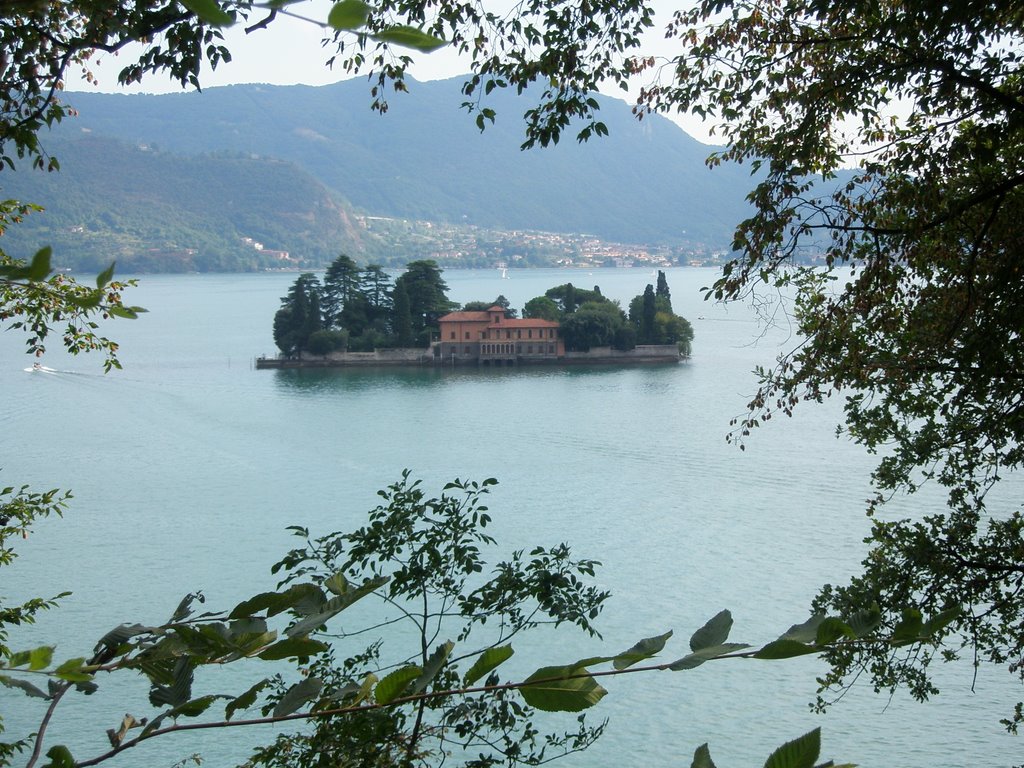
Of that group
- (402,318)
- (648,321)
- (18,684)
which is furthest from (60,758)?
(648,321)

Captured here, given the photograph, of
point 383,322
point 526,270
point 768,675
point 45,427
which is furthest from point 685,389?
point 526,270

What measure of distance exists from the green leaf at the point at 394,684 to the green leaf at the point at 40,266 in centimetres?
34

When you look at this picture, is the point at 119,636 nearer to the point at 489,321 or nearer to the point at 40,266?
the point at 40,266

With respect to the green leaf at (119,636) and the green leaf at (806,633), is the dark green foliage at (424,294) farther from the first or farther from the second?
the green leaf at (806,633)

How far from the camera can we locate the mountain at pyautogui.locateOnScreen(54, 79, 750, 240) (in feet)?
288

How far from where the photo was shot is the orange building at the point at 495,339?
30.5m

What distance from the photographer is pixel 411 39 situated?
0.42 metres

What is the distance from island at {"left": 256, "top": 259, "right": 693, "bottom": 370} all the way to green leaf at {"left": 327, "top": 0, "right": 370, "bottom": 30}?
2975cm

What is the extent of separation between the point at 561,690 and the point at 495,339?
98.9 ft

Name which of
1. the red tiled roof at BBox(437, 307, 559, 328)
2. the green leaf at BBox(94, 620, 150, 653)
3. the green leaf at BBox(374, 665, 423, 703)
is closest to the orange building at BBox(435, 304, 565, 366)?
the red tiled roof at BBox(437, 307, 559, 328)

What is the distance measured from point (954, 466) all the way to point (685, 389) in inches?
804

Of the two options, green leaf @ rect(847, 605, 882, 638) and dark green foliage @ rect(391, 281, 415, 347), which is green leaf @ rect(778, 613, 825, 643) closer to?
green leaf @ rect(847, 605, 882, 638)

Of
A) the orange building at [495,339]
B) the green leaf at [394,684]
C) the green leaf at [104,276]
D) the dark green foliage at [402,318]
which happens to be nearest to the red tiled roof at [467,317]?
the orange building at [495,339]

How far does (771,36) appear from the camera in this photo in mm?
3557
